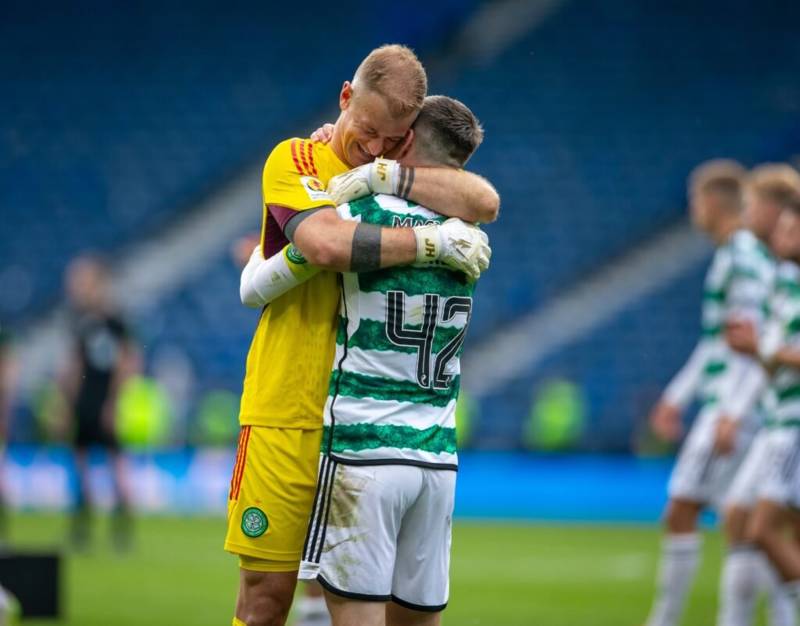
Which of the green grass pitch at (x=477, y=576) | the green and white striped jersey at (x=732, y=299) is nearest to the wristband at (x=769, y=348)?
the green and white striped jersey at (x=732, y=299)

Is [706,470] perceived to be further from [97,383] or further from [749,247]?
[97,383]

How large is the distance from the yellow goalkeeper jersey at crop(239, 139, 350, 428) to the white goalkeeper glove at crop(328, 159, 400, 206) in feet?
0.34

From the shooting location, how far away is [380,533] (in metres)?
4.13

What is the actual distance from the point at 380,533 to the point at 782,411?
10.5ft

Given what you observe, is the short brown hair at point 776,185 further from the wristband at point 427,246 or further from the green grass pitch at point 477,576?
the wristband at point 427,246

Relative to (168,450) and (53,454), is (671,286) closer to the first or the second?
(168,450)

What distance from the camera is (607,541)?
13.5 metres

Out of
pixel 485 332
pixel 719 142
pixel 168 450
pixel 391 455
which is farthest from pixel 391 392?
pixel 719 142

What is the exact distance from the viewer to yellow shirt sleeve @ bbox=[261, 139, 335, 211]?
13.8ft

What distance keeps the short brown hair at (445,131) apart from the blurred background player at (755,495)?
2846mm

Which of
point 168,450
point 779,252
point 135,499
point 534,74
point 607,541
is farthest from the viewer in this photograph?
point 534,74

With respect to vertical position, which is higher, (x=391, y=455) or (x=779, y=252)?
(x=779, y=252)

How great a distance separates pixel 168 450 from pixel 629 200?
8.30 m

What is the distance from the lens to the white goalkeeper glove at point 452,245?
4125 millimetres
